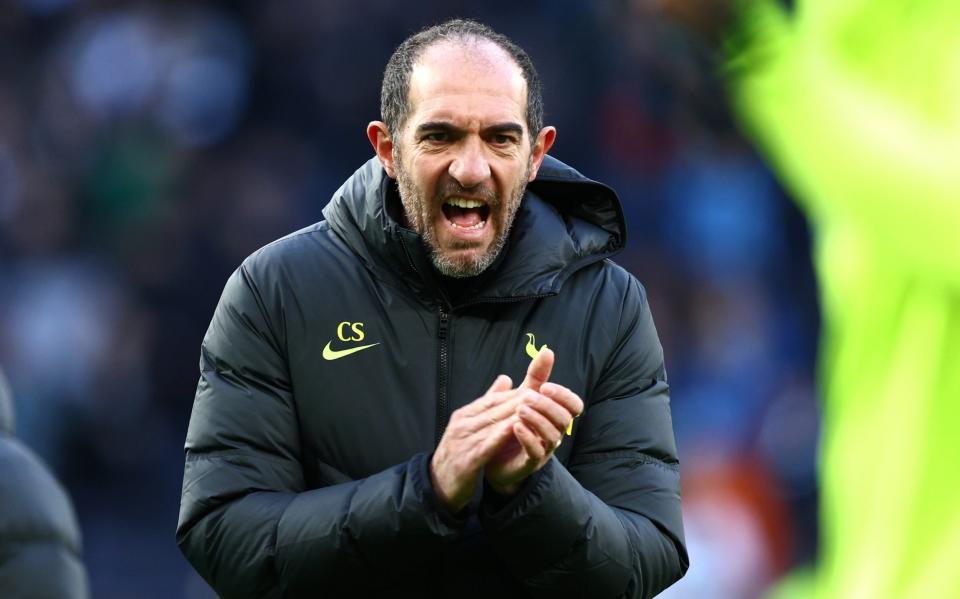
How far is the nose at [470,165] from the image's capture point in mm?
2416

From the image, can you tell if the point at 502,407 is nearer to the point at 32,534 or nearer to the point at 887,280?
the point at 32,534

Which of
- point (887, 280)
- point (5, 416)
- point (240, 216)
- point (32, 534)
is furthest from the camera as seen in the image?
point (240, 216)

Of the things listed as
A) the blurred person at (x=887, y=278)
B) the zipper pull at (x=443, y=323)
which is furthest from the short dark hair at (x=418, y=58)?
the blurred person at (x=887, y=278)

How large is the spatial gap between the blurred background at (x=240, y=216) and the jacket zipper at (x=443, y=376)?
11.9 ft

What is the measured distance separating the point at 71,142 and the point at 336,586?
17.9 ft

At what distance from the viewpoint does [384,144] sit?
101 inches

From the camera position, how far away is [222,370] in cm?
246

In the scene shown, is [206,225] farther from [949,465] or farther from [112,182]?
[949,465]

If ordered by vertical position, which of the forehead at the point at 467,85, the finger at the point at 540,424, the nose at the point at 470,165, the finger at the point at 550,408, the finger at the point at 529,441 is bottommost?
the finger at the point at 529,441

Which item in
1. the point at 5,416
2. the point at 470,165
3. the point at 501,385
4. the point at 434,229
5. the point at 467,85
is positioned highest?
the point at 467,85

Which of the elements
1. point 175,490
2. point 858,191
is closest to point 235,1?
point 175,490

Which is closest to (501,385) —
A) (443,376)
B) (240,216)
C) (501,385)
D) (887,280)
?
(501,385)

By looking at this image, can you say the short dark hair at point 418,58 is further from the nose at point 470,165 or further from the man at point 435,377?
the nose at point 470,165

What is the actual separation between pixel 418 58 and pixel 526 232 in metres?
0.32
